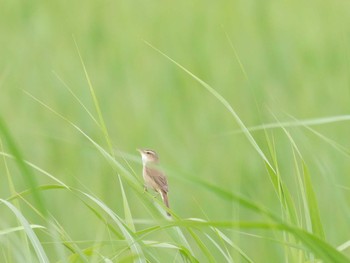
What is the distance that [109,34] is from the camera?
9000 mm

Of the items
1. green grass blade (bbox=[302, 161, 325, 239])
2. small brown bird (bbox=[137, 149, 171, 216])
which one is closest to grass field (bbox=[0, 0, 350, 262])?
small brown bird (bbox=[137, 149, 171, 216])

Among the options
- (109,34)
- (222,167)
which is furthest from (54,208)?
(109,34)

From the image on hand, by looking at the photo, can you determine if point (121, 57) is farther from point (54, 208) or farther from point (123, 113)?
point (54, 208)

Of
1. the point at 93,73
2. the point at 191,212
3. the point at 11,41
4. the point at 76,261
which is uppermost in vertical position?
the point at 11,41

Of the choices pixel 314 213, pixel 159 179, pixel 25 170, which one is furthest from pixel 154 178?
pixel 25 170

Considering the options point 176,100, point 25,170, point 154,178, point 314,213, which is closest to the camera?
point 25,170

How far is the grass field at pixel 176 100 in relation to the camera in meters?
5.96

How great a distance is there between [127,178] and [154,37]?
22.0 feet

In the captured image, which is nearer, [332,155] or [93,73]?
[332,155]

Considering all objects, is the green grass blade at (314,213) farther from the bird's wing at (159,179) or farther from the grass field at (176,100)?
the bird's wing at (159,179)

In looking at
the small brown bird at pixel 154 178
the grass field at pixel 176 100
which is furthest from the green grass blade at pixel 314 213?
the small brown bird at pixel 154 178

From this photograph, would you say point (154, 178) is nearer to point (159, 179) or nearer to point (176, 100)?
point (159, 179)

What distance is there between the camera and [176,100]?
7512 millimetres

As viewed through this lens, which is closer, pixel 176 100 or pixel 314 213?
pixel 314 213
